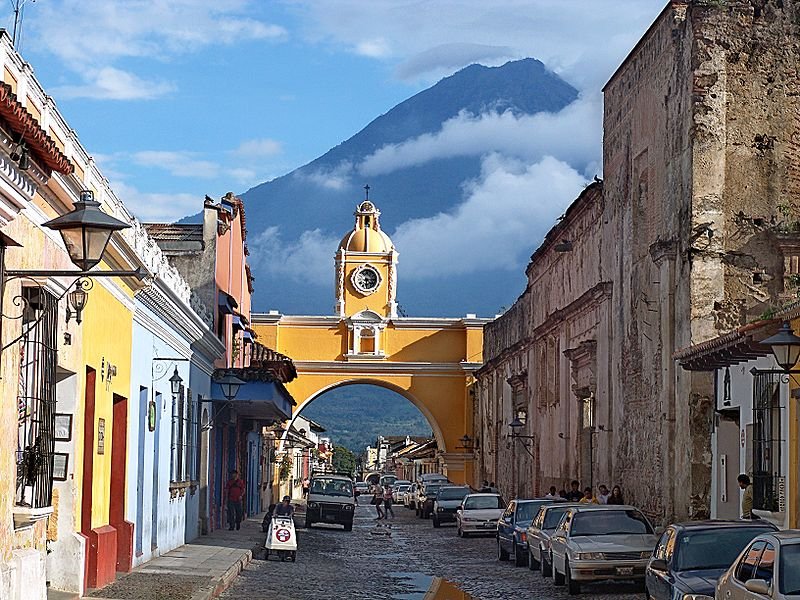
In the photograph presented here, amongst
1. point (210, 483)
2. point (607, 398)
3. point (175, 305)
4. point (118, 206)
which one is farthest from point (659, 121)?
point (210, 483)

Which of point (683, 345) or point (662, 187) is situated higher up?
point (662, 187)

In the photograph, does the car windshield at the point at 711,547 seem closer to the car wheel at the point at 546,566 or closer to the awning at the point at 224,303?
the car wheel at the point at 546,566

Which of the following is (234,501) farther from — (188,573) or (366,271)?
(366,271)

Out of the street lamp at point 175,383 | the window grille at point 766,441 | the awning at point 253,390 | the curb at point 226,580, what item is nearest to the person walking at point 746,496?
the window grille at point 766,441

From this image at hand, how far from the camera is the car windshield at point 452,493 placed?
4656 cm

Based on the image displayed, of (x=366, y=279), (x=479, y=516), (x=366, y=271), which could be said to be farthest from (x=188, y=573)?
(x=366, y=271)

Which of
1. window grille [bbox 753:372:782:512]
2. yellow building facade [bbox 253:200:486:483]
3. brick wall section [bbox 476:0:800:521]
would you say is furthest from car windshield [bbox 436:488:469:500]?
window grille [bbox 753:372:782:512]

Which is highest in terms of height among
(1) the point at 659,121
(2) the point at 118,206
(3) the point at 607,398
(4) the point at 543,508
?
(1) the point at 659,121

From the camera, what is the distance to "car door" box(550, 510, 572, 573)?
67.8 ft

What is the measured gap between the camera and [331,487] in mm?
42625

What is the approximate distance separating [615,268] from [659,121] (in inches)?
187

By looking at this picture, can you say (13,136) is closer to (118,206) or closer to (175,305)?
(118,206)

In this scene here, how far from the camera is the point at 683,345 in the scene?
25.1 m

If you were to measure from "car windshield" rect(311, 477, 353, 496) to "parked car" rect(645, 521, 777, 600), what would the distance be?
1072 inches
